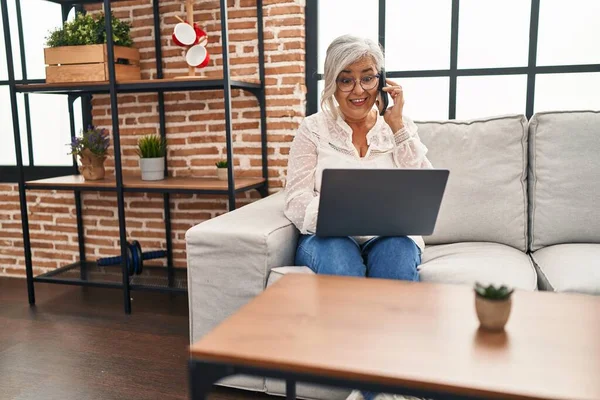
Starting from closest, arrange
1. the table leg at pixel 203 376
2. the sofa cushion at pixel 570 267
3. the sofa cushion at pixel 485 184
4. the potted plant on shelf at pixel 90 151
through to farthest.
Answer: the table leg at pixel 203 376 → the sofa cushion at pixel 570 267 → the sofa cushion at pixel 485 184 → the potted plant on shelf at pixel 90 151

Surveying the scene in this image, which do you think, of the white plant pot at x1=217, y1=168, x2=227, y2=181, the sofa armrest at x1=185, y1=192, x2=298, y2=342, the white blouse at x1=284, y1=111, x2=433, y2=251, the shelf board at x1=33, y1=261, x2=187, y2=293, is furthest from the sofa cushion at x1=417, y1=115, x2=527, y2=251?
the shelf board at x1=33, y1=261, x2=187, y2=293

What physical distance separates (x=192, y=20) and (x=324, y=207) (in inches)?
59.4

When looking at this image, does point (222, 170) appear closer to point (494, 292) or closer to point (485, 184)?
point (485, 184)

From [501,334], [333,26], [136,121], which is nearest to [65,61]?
[136,121]

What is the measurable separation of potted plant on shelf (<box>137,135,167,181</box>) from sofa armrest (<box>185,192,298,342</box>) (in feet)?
2.98

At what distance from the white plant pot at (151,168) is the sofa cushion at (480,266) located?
1.42 meters

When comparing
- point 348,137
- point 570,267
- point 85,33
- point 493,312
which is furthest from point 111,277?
point 493,312

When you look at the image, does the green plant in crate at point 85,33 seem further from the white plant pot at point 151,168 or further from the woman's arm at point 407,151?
the woman's arm at point 407,151

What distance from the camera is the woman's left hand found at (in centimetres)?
193

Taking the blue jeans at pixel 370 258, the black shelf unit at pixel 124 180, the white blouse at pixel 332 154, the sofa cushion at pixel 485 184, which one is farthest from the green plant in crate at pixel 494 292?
the black shelf unit at pixel 124 180

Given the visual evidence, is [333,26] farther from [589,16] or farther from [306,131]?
[589,16]

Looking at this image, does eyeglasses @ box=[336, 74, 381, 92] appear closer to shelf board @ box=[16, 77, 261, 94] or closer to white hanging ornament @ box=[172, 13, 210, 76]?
shelf board @ box=[16, 77, 261, 94]

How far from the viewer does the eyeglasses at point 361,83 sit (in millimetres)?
1947

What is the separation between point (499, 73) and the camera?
8.34ft
